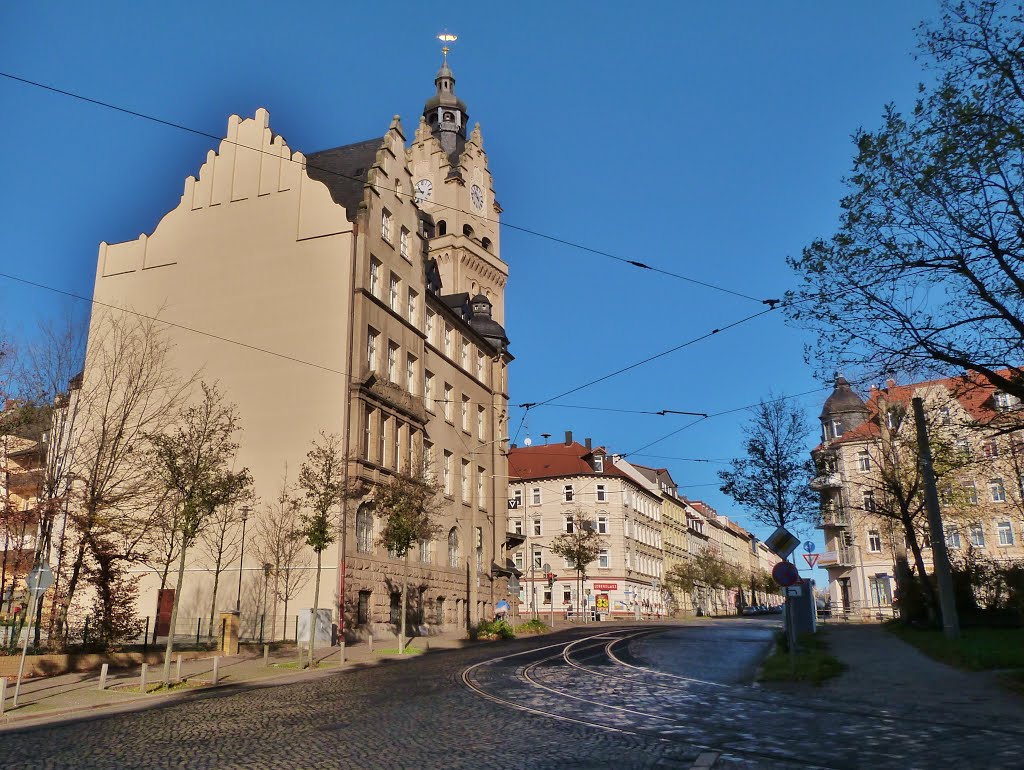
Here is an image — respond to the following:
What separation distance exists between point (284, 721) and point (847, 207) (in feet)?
Answer: 41.8

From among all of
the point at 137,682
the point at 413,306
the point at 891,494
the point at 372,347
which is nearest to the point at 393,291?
the point at 413,306

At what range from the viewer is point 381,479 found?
3547 cm

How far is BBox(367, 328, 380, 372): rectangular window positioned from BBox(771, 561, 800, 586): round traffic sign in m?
23.2

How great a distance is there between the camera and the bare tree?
32.5 metres

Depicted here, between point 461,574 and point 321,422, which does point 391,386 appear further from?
point 461,574

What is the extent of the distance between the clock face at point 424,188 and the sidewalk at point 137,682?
43.7m

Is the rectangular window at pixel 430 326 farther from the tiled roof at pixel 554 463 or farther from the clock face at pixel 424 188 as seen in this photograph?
the tiled roof at pixel 554 463

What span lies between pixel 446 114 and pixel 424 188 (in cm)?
1319

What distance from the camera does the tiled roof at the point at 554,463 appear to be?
83375mm

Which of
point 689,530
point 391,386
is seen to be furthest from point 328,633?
point 689,530

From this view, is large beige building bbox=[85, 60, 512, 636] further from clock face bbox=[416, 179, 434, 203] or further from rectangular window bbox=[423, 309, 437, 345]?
clock face bbox=[416, 179, 434, 203]

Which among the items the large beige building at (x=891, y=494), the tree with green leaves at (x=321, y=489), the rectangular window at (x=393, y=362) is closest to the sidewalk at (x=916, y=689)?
the large beige building at (x=891, y=494)

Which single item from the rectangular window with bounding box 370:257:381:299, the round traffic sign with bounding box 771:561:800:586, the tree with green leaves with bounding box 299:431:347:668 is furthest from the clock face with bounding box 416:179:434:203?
the round traffic sign with bounding box 771:561:800:586

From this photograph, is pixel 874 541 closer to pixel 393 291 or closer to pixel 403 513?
pixel 393 291
